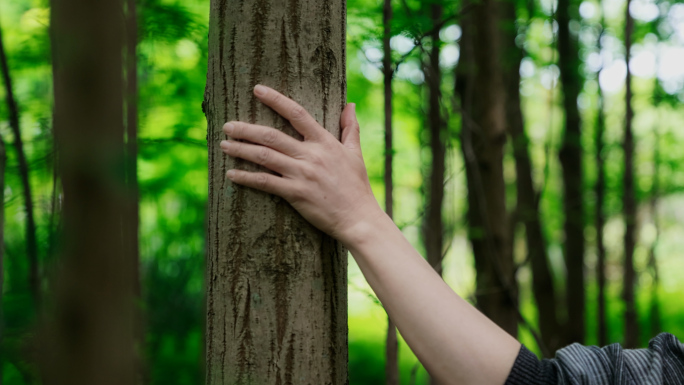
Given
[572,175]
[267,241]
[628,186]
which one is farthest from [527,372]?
[572,175]

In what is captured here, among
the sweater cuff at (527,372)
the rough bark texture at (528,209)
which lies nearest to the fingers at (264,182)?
the sweater cuff at (527,372)

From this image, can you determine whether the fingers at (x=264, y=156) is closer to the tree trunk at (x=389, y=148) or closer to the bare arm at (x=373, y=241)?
the bare arm at (x=373, y=241)

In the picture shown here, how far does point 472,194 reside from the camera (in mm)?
4371

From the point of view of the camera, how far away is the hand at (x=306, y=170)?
123 centimetres

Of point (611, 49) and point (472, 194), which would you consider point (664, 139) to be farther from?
point (472, 194)

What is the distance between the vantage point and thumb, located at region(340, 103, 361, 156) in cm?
135

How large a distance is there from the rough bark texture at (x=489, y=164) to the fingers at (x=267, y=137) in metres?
2.54

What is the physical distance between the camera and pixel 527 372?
1.19 m

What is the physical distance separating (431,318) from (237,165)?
66 cm

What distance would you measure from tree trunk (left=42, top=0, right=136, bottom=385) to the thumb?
66cm

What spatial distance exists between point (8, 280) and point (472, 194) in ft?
12.5

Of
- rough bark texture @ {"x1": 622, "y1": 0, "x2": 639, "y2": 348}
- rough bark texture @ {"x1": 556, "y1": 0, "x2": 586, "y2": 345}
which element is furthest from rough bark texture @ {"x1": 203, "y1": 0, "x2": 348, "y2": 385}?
rough bark texture @ {"x1": 556, "y1": 0, "x2": 586, "y2": 345}

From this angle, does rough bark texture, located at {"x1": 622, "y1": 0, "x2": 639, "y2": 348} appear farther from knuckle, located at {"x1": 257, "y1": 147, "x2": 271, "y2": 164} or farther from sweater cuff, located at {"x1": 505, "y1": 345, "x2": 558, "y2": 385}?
knuckle, located at {"x1": 257, "y1": 147, "x2": 271, "y2": 164}

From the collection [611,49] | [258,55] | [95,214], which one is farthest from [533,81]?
[95,214]
